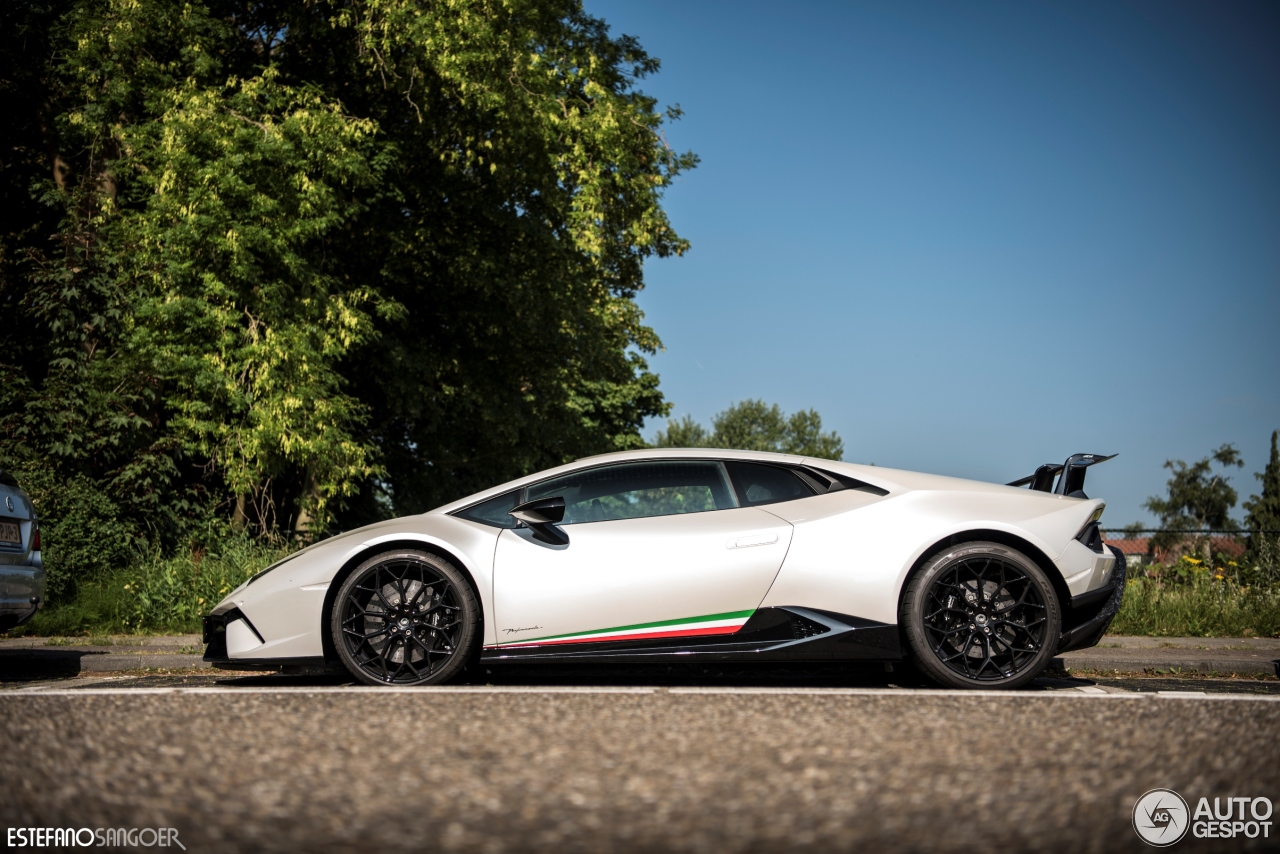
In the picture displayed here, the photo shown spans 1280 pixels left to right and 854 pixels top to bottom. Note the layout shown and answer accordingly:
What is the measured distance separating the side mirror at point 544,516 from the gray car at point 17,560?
3458 millimetres

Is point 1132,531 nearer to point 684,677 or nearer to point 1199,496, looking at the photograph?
point 684,677

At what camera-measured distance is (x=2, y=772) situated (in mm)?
3104

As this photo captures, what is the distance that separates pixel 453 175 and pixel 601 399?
20822mm

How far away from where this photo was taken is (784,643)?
520cm

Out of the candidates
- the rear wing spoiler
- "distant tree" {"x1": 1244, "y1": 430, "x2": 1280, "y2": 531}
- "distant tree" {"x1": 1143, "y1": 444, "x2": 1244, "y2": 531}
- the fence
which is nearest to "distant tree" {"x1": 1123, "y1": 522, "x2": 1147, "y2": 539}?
the fence

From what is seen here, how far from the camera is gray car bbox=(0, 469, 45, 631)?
6473 mm

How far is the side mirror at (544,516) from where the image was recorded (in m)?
5.39

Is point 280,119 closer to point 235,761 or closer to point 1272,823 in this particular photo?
point 235,761

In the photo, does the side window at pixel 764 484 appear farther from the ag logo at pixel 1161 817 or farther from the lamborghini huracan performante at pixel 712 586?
the ag logo at pixel 1161 817

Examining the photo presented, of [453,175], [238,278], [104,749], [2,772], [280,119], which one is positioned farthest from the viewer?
[453,175]

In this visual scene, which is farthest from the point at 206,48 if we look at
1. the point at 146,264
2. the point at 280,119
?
the point at 146,264

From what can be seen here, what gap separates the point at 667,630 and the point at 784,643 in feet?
1.94

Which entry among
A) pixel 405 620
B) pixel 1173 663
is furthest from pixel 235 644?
pixel 1173 663

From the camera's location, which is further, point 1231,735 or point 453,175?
point 453,175
